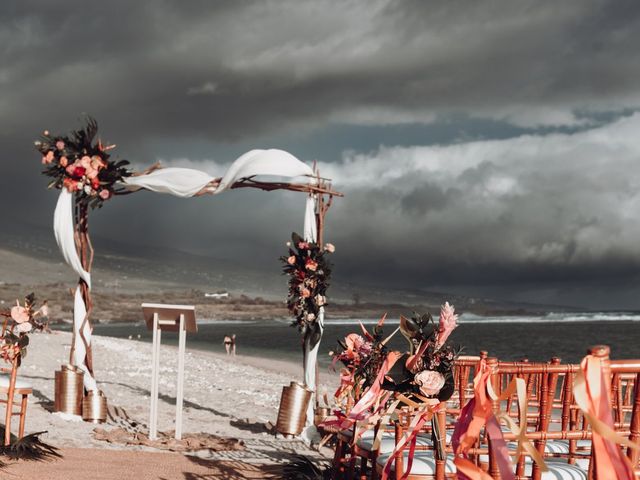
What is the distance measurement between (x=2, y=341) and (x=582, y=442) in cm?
445

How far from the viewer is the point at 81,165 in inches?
325

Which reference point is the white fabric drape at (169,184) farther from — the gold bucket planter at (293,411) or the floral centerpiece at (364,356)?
the floral centerpiece at (364,356)

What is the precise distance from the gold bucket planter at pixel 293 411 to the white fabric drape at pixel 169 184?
0.41m

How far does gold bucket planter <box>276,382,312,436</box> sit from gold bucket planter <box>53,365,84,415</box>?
2.12 m

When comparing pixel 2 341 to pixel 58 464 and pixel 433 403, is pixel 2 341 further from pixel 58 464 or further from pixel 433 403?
pixel 433 403

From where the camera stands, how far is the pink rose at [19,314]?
612cm

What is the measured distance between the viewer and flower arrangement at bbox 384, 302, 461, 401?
296 centimetres

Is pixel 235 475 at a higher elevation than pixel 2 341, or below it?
below

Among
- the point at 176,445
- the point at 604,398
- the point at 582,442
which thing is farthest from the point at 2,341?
the point at 604,398

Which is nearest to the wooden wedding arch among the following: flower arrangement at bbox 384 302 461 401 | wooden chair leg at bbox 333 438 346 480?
wooden chair leg at bbox 333 438 346 480

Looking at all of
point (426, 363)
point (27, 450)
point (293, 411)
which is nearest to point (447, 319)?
point (426, 363)

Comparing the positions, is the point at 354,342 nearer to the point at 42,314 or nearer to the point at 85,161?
the point at 42,314

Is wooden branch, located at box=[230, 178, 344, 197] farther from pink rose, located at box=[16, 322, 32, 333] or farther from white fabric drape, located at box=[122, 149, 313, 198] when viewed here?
pink rose, located at box=[16, 322, 32, 333]

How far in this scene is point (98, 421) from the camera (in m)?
8.06
